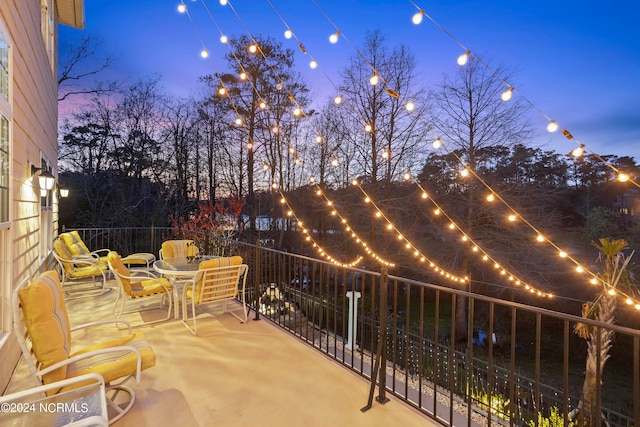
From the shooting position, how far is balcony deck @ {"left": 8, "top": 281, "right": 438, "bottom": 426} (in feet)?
7.21

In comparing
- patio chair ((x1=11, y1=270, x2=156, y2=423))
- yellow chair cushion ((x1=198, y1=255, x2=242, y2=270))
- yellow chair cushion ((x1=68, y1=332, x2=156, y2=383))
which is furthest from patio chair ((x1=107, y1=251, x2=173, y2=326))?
yellow chair cushion ((x1=68, y1=332, x2=156, y2=383))

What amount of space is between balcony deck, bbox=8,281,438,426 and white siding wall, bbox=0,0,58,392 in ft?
2.05

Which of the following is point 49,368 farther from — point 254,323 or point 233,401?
point 254,323

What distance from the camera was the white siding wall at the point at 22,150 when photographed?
8.59 feet

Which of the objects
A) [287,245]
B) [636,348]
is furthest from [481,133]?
[636,348]

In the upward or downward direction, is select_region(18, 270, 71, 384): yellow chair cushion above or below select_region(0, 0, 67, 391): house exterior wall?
below

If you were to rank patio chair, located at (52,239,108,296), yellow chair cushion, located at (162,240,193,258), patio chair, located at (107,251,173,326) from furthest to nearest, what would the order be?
yellow chair cushion, located at (162,240,193,258), patio chair, located at (52,239,108,296), patio chair, located at (107,251,173,326)

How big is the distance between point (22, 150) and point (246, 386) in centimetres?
310

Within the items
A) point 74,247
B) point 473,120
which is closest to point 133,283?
point 74,247

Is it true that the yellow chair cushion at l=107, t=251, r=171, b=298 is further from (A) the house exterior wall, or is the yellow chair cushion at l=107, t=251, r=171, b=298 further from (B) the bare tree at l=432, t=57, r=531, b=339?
(B) the bare tree at l=432, t=57, r=531, b=339

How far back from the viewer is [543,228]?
11.1m

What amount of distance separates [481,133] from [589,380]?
26.3 feet

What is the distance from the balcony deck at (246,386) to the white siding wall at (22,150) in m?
0.63

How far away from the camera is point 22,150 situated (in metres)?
3.19
